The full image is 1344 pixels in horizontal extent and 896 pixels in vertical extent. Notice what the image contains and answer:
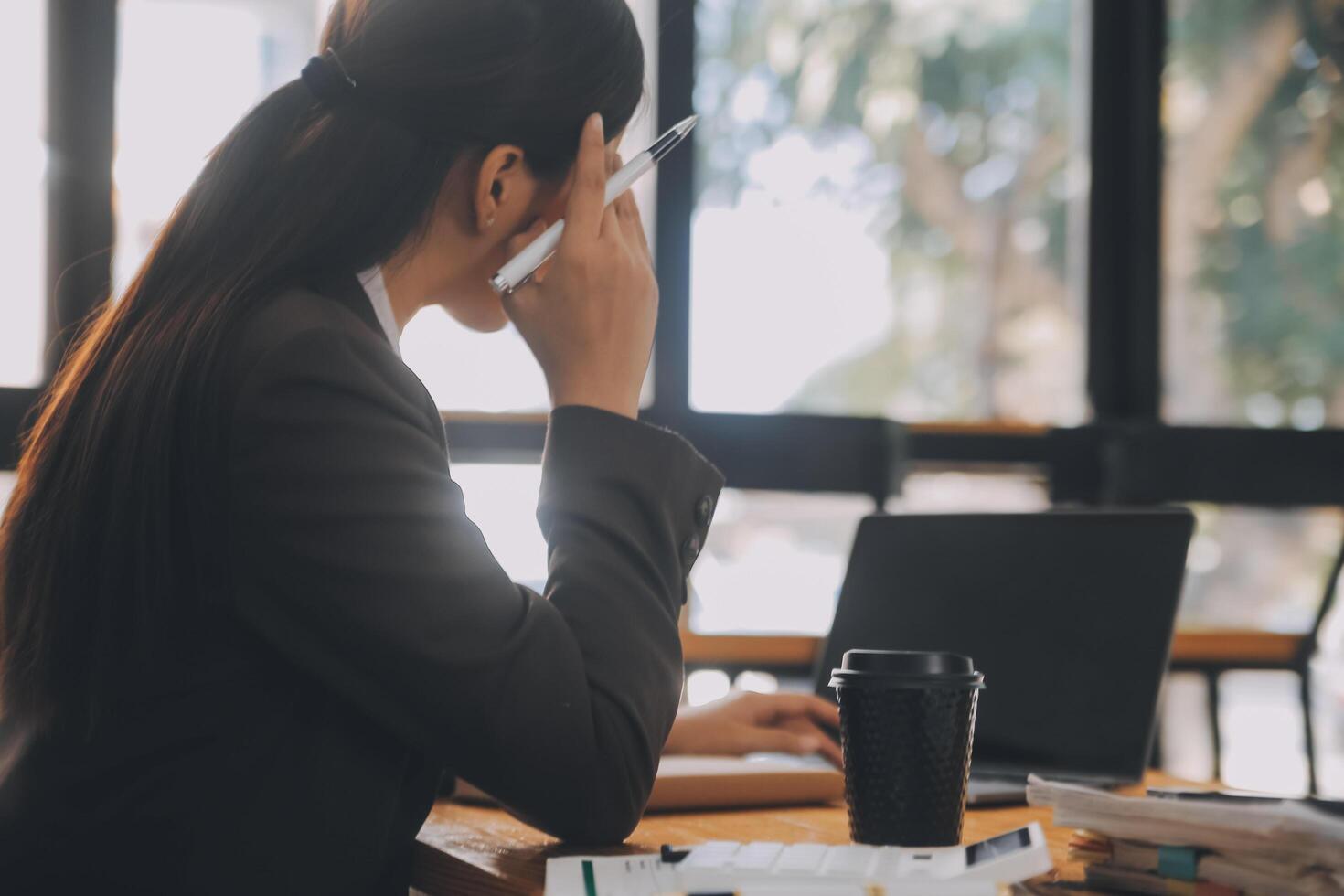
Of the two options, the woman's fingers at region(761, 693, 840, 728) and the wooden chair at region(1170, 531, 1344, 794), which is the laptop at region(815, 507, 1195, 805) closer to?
the woman's fingers at region(761, 693, 840, 728)

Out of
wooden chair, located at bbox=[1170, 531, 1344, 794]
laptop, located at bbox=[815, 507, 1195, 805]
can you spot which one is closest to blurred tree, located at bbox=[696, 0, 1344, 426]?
wooden chair, located at bbox=[1170, 531, 1344, 794]

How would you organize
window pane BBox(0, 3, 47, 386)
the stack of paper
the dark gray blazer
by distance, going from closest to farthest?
the stack of paper
the dark gray blazer
window pane BBox(0, 3, 47, 386)

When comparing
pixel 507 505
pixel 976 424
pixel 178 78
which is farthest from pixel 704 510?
pixel 178 78

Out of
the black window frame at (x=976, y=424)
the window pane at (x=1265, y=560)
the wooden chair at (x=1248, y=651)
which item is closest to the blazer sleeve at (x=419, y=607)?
the black window frame at (x=976, y=424)

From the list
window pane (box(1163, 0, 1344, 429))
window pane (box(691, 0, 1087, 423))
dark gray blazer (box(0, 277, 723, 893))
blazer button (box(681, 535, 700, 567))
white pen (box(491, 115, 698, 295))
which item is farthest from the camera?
window pane (box(1163, 0, 1344, 429))

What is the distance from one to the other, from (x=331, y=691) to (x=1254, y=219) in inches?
144

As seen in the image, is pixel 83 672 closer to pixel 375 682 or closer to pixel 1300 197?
pixel 375 682

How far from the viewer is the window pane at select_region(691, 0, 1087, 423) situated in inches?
146

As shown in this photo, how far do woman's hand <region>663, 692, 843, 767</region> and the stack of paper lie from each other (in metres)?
0.40

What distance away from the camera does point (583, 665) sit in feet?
2.59

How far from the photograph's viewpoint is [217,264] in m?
0.86

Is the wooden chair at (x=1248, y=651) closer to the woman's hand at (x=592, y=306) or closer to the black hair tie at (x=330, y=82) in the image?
the woman's hand at (x=592, y=306)

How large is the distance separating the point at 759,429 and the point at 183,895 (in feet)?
8.82

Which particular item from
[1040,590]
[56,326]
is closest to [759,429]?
[56,326]
